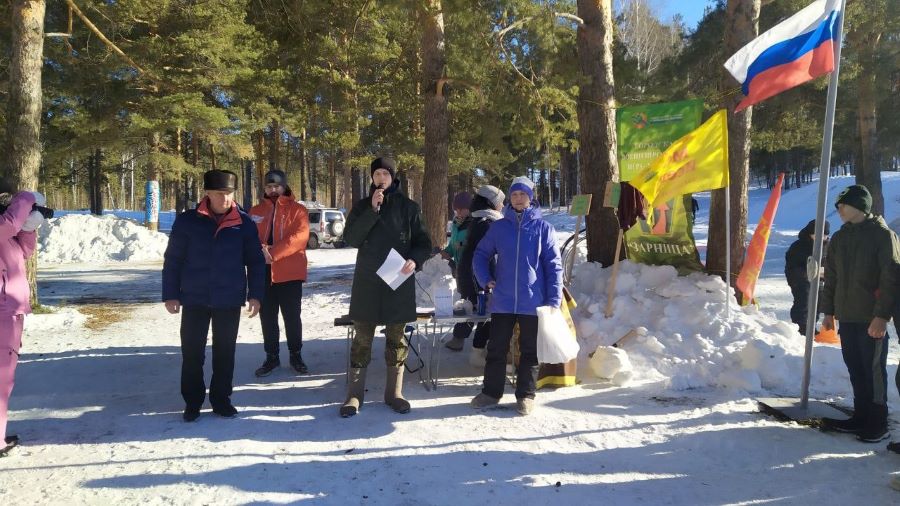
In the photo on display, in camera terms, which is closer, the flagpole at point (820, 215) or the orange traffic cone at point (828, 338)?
the flagpole at point (820, 215)

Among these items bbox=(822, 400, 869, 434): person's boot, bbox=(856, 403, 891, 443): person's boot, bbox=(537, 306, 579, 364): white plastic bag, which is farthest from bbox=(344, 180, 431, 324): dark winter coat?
bbox=(856, 403, 891, 443): person's boot

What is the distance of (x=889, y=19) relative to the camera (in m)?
14.6

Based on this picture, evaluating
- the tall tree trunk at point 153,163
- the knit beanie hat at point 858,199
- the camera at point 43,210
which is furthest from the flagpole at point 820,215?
the tall tree trunk at point 153,163

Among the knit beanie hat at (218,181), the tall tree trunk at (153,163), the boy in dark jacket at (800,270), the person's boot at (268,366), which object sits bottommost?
the person's boot at (268,366)

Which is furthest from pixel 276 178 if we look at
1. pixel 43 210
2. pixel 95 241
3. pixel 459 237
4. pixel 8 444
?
pixel 95 241

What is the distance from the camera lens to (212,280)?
4.25 metres

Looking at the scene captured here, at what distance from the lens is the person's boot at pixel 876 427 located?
3938mm

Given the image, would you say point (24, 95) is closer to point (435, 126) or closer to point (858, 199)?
point (435, 126)

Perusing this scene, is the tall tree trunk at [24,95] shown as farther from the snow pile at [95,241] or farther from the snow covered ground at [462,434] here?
the snow pile at [95,241]

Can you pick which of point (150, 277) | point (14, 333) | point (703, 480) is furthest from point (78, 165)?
point (703, 480)

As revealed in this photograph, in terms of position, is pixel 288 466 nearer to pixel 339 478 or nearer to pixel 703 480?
pixel 339 478

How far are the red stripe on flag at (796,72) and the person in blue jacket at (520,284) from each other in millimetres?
1824

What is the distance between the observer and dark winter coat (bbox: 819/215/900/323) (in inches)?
149

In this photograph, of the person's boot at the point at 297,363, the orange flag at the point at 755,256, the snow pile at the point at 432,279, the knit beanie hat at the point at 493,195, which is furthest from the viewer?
the snow pile at the point at 432,279
